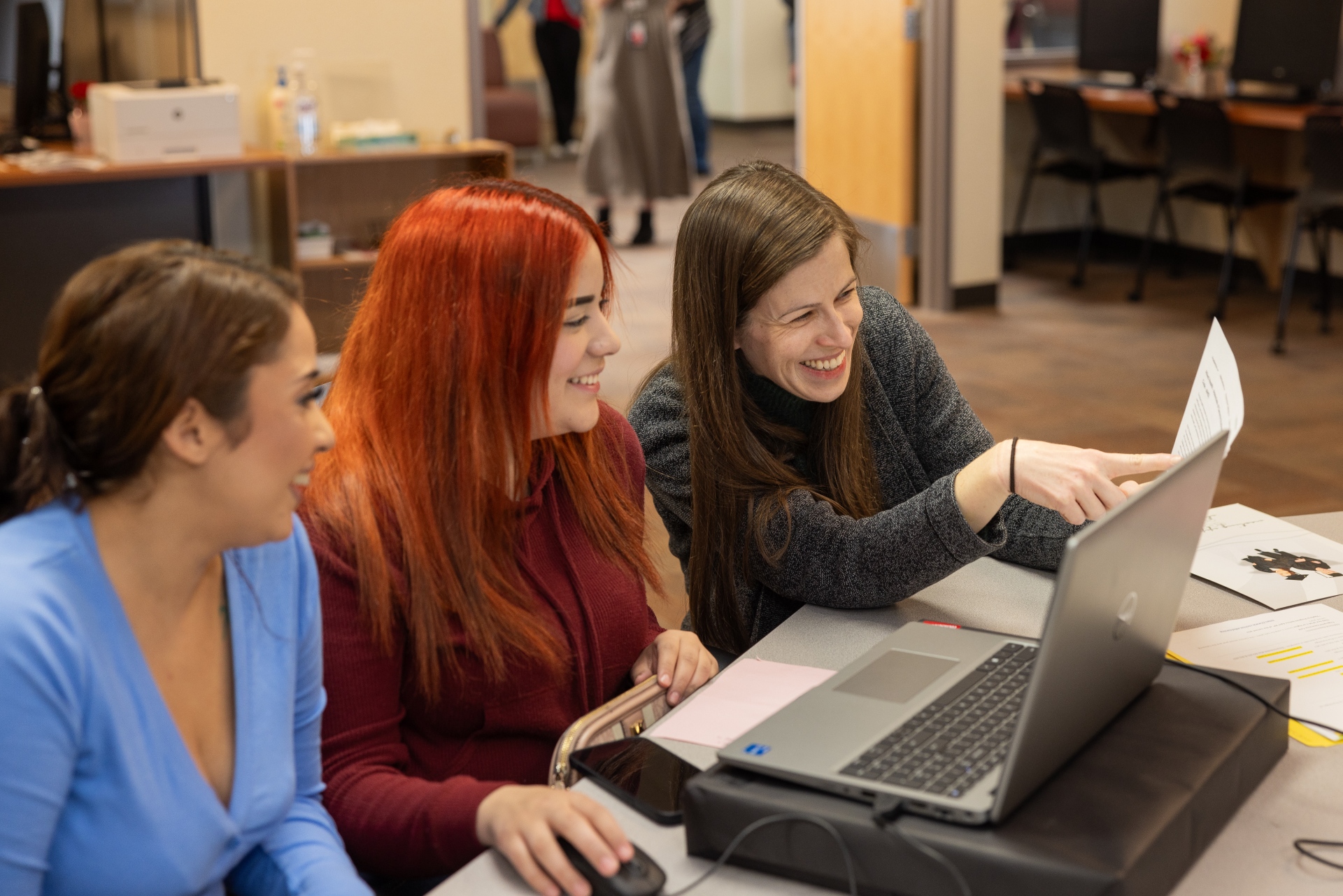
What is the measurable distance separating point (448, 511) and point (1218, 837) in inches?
29.7

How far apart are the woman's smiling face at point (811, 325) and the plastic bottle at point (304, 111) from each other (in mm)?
3260

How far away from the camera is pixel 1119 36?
7121 mm

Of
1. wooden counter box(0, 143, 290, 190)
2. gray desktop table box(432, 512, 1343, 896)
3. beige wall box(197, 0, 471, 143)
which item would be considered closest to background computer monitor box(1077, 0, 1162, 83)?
beige wall box(197, 0, 471, 143)

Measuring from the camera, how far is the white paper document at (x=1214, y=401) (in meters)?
1.25

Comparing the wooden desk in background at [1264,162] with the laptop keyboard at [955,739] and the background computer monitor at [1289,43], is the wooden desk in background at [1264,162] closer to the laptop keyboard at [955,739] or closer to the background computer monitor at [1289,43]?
the background computer monitor at [1289,43]

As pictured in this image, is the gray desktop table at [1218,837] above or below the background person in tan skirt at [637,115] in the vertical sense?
below

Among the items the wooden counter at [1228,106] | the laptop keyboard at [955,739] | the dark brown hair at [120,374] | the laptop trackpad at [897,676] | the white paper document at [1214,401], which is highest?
the wooden counter at [1228,106]

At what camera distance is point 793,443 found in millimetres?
1852

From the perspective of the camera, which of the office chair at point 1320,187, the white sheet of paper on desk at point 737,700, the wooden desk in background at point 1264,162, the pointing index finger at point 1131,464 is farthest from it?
the wooden desk in background at point 1264,162

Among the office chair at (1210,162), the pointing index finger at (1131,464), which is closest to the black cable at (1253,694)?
the pointing index finger at (1131,464)

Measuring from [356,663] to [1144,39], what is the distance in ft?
21.8

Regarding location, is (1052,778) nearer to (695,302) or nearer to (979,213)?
(695,302)

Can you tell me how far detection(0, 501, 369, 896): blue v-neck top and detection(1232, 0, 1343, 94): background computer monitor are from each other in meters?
6.04

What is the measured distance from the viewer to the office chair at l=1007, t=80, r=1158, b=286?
6609mm
